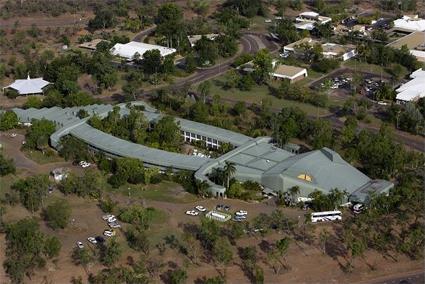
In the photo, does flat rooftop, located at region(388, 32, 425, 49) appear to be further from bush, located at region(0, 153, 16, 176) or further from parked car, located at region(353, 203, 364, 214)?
bush, located at region(0, 153, 16, 176)

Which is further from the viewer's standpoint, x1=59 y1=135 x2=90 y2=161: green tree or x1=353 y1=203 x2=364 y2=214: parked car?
x1=59 y1=135 x2=90 y2=161: green tree

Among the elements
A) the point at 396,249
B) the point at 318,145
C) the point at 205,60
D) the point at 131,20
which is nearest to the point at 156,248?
the point at 396,249

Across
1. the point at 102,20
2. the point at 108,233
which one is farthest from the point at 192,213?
the point at 102,20

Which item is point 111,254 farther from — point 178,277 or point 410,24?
point 410,24

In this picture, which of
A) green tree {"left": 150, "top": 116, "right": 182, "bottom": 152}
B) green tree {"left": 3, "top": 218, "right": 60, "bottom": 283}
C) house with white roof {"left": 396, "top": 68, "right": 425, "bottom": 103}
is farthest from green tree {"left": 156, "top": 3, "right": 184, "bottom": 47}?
green tree {"left": 3, "top": 218, "right": 60, "bottom": 283}

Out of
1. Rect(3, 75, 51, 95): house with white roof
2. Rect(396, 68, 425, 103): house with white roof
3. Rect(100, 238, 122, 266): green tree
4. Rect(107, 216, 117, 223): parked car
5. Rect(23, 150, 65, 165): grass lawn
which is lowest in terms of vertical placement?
Rect(3, 75, 51, 95): house with white roof

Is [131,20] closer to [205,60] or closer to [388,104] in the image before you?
[205,60]
